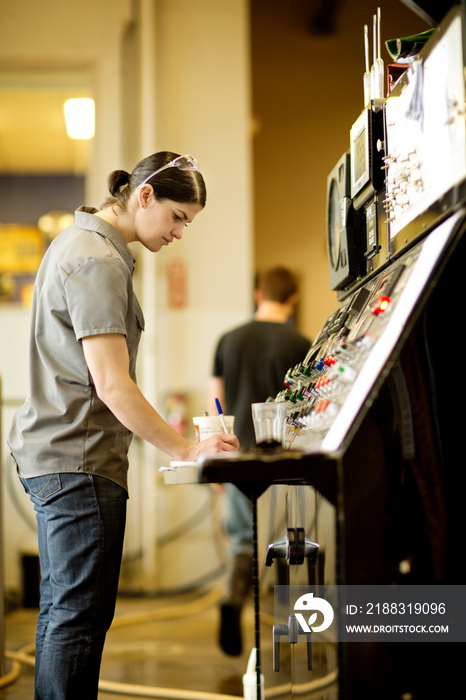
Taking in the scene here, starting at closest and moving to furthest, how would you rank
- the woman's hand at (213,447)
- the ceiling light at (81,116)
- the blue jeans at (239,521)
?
1. the woman's hand at (213,447)
2. the blue jeans at (239,521)
3. the ceiling light at (81,116)

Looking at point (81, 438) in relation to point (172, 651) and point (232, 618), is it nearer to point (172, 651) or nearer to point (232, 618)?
point (232, 618)

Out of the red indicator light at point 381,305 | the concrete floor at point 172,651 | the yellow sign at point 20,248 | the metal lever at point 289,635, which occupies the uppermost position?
the yellow sign at point 20,248

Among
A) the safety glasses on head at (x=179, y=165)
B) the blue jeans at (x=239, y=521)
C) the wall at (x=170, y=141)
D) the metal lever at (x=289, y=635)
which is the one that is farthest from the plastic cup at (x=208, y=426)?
the wall at (x=170, y=141)

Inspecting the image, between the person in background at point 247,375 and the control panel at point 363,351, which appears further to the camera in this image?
the person in background at point 247,375

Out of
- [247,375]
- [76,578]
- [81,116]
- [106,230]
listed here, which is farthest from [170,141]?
[76,578]

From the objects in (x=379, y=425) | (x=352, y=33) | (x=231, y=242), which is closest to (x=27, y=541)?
(x=231, y=242)

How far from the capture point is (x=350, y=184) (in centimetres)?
208

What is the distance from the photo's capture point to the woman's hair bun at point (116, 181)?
1811 millimetres

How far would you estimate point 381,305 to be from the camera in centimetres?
137

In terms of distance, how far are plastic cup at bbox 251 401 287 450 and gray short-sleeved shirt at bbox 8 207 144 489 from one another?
1.09 ft

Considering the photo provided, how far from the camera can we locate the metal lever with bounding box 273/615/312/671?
1.51 metres

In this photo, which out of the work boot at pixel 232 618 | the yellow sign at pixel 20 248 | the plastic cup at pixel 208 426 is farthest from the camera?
the yellow sign at pixel 20 248

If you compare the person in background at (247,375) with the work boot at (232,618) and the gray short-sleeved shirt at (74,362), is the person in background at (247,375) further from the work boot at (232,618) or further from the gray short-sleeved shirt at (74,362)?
the gray short-sleeved shirt at (74,362)

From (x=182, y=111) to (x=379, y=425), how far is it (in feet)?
12.1
